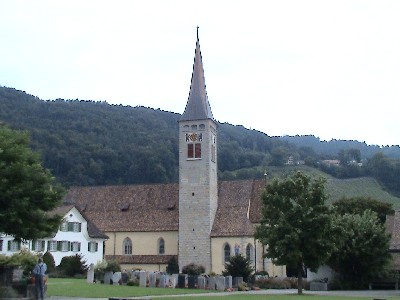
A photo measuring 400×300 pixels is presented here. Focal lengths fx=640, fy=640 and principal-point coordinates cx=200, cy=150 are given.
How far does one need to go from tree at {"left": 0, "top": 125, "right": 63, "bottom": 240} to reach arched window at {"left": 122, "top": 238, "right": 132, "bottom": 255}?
44904 mm

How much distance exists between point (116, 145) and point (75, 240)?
2695 inches

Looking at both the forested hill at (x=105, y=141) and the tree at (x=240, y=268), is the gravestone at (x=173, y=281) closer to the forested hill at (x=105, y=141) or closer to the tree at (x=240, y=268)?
the tree at (x=240, y=268)

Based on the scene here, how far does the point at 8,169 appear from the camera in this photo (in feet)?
89.7

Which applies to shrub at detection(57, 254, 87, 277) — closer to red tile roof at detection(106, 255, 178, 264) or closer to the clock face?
red tile roof at detection(106, 255, 178, 264)

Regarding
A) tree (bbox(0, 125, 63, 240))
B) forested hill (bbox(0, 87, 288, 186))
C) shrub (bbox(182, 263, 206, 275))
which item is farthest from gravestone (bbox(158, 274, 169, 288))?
forested hill (bbox(0, 87, 288, 186))

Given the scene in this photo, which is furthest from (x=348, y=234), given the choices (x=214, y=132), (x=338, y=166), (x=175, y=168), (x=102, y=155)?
(x=338, y=166)

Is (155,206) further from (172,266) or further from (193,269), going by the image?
(193,269)

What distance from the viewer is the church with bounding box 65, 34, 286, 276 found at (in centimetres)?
6838

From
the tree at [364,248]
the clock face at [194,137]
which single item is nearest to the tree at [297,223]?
the tree at [364,248]

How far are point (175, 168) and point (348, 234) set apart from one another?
7193 cm

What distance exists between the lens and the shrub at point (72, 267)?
Result: 58719mm

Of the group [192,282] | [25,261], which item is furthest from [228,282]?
[25,261]

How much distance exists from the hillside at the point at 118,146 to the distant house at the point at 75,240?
1408 inches

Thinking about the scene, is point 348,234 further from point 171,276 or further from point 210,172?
point 210,172
